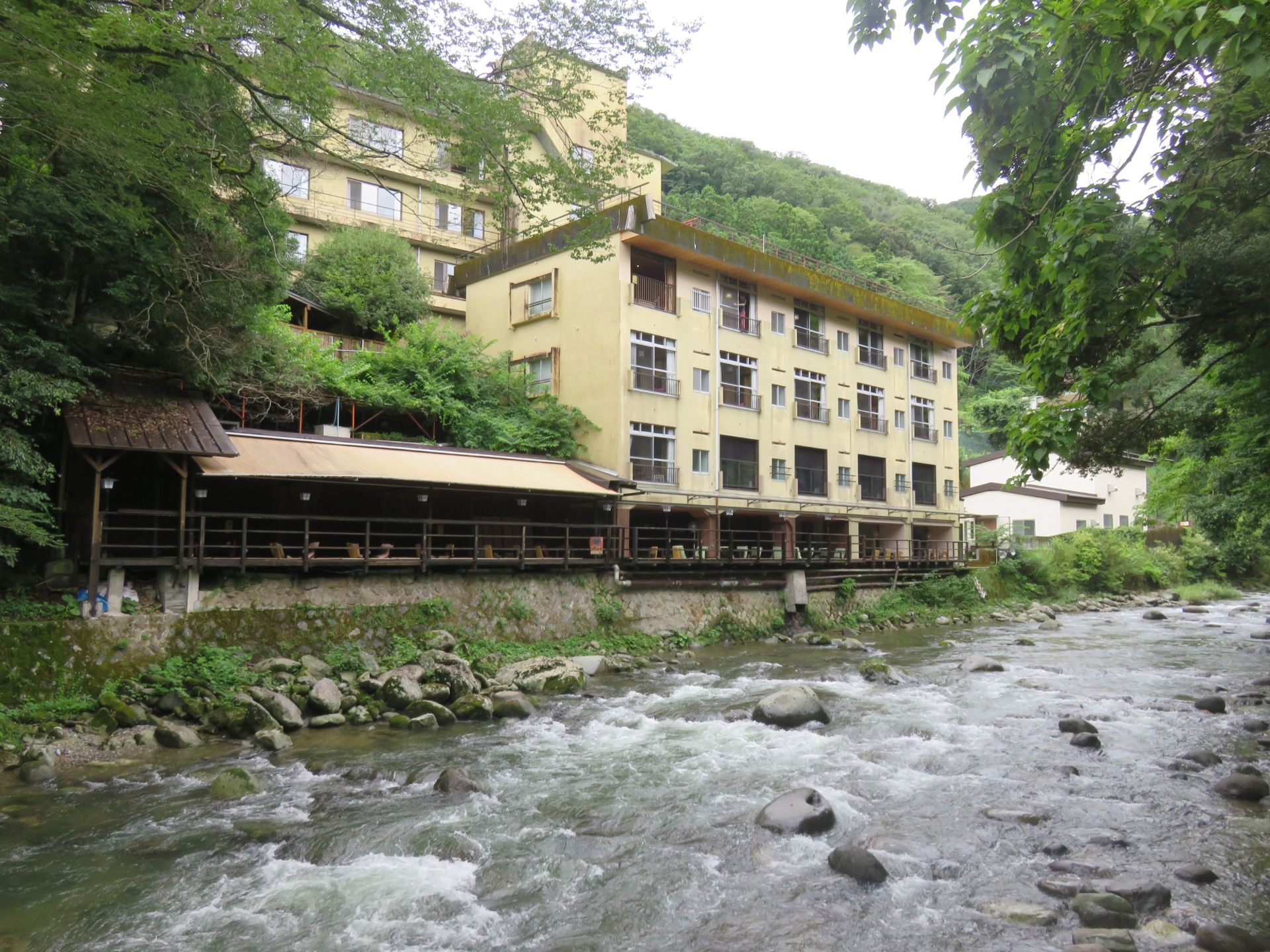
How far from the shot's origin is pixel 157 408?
14.9m

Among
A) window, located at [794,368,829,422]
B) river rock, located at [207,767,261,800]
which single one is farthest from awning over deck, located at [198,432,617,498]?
window, located at [794,368,829,422]

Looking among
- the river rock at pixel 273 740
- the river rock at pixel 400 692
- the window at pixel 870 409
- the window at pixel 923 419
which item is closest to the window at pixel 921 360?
the window at pixel 923 419

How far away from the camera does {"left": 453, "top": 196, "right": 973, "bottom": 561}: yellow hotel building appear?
26.1m

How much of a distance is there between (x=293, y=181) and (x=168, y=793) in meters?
29.7

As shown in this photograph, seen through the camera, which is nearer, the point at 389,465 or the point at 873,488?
the point at 389,465

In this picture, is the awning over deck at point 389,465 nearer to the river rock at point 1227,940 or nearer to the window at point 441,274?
the river rock at point 1227,940

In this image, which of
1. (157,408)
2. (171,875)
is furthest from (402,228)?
(171,875)

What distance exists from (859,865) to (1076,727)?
6.98 meters

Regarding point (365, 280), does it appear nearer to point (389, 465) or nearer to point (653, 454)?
point (653, 454)

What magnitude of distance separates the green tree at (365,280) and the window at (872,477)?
18.5 m

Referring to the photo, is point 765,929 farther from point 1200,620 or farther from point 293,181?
point 293,181

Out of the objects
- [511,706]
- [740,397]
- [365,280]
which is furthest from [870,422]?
[511,706]

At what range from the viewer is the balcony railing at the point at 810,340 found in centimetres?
3142

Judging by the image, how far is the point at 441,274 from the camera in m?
38.4
